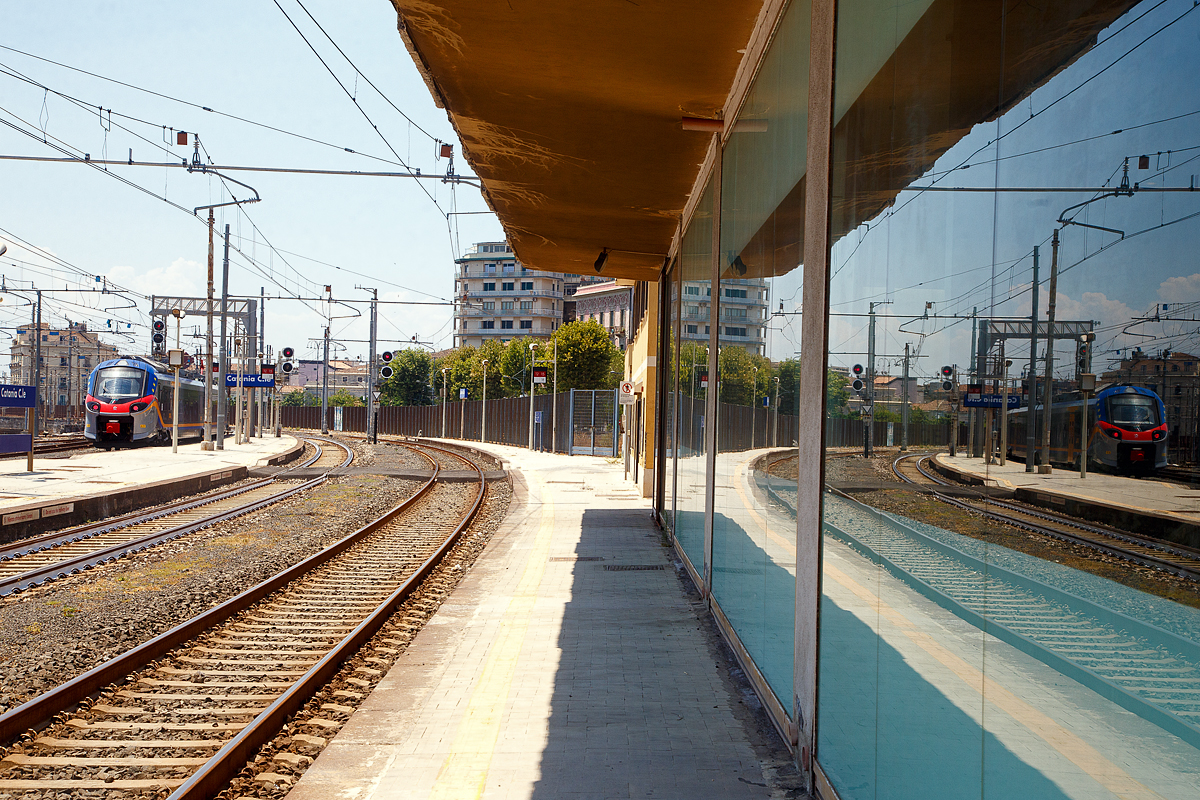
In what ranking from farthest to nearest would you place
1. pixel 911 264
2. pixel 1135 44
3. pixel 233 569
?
pixel 233 569
pixel 911 264
pixel 1135 44

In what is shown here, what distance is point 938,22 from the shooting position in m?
2.71

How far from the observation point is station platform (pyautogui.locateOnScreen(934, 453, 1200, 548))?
63.6 inches

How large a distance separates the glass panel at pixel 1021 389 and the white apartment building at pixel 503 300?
11683cm

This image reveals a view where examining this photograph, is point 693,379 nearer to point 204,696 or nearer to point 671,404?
point 671,404

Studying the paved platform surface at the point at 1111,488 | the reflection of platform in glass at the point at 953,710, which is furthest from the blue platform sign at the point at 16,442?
the paved platform surface at the point at 1111,488

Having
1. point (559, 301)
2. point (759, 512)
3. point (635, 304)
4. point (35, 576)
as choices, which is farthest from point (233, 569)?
point (559, 301)

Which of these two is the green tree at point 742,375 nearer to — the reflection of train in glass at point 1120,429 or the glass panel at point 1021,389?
the glass panel at point 1021,389

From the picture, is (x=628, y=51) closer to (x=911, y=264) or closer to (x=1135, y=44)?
(x=911, y=264)

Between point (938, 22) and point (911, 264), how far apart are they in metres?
0.77

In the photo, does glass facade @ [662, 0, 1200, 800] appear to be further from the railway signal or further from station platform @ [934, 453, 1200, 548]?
the railway signal

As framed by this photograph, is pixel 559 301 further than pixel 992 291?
Yes

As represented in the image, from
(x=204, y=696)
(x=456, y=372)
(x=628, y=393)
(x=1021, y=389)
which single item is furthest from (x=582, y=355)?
(x=1021, y=389)

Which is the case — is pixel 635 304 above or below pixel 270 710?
above

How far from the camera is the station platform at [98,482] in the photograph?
14.2 m
